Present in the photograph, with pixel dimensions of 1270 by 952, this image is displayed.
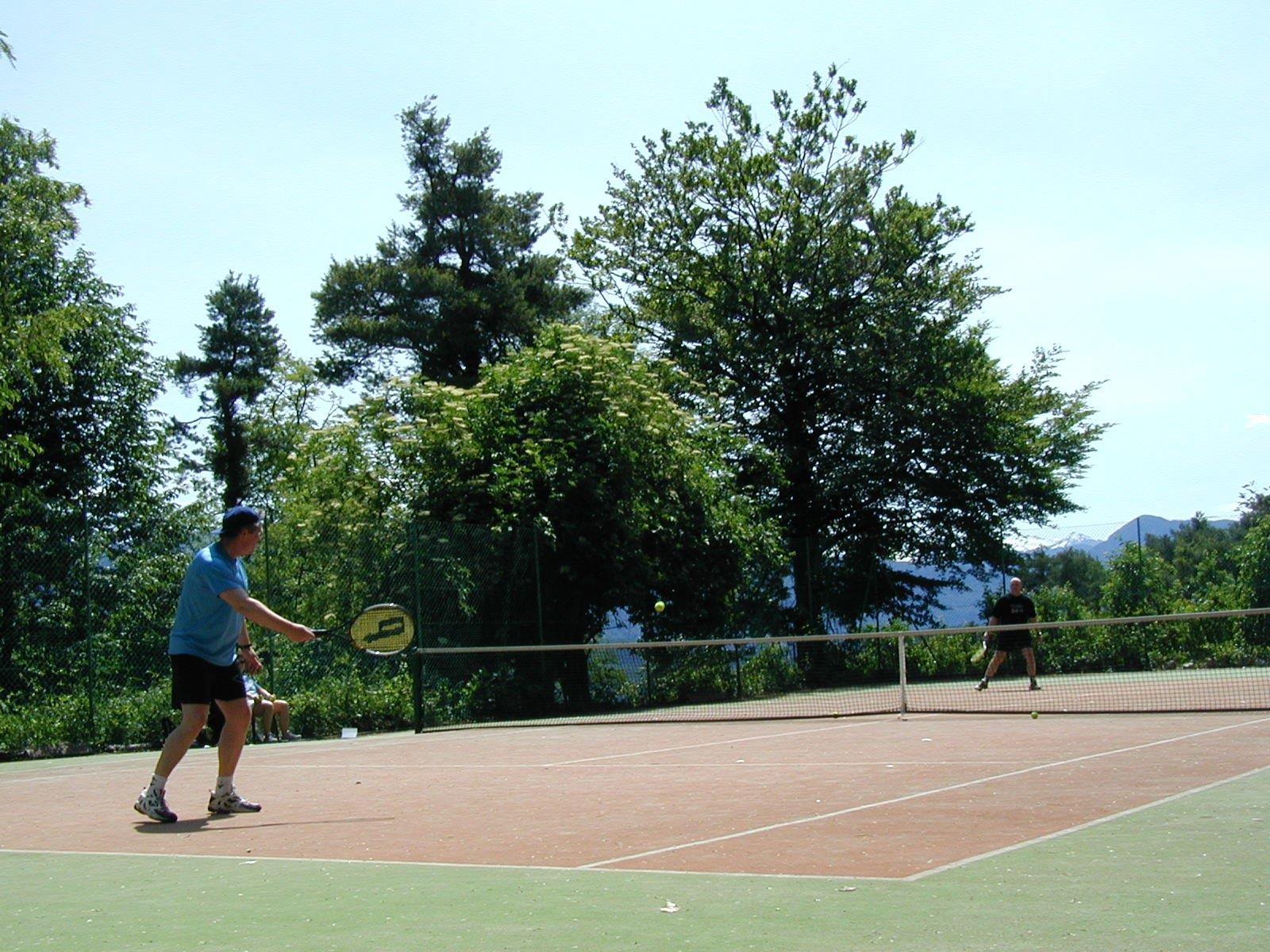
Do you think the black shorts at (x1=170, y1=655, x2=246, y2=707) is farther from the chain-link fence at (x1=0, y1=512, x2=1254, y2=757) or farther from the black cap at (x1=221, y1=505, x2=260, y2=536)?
the chain-link fence at (x1=0, y1=512, x2=1254, y2=757)

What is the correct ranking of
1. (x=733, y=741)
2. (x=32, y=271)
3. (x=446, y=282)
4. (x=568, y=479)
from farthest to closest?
1. (x=446, y=282)
2. (x=32, y=271)
3. (x=568, y=479)
4. (x=733, y=741)

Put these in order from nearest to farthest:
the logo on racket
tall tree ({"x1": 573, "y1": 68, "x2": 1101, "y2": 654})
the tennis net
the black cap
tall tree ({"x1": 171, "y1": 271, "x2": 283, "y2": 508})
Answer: the black cap → the logo on racket → the tennis net → tall tree ({"x1": 573, "y1": 68, "x2": 1101, "y2": 654}) → tall tree ({"x1": 171, "y1": 271, "x2": 283, "y2": 508})

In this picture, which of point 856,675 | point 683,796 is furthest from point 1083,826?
point 856,675

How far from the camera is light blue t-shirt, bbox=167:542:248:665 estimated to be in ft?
26.4

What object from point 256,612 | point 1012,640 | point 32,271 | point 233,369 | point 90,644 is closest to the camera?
point 256,612

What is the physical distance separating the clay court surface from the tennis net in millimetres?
3122

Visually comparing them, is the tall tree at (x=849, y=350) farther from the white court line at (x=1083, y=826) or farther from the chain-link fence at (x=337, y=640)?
the white court line at (x=1083, y=826)

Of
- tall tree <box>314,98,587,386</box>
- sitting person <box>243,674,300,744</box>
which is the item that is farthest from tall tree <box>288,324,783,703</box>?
tall tree <box>314,98,587,386</box>

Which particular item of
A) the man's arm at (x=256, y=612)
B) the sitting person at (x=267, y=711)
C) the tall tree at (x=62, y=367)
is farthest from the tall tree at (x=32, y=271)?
the man's arm at (x=256, y=612)

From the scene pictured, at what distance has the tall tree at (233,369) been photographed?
5675 cm

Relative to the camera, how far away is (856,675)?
25453 millimetres

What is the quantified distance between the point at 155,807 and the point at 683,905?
414 cm

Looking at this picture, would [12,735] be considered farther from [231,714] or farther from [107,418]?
[107,418]

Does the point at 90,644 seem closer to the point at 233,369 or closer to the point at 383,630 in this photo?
the point at 383,630
